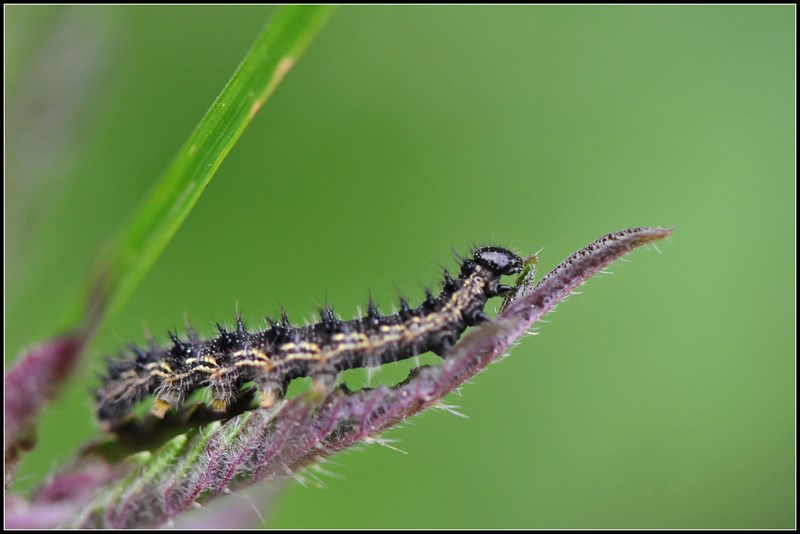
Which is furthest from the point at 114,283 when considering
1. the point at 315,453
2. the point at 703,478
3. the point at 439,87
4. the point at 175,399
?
the point at 703,478

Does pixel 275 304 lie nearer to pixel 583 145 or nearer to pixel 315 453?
pixel 583 145

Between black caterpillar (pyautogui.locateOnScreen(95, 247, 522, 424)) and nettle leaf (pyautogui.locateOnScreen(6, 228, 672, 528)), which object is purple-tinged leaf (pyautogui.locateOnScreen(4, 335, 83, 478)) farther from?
black caterpillar (pyautogui.locateOnScreen(95, 247, 522, 424))

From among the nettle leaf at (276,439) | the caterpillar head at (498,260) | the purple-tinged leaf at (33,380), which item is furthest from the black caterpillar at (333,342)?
the purple-tinged leaf at (33,380)

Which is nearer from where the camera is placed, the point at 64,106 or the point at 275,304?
the point at 64,106

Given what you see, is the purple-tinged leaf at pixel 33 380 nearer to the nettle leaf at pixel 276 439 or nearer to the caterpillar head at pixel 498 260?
the nettle leaf at pixel 276 439

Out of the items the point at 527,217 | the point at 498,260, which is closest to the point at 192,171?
the point at 498,260

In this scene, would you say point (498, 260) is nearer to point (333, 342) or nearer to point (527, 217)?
point (333, 342)
